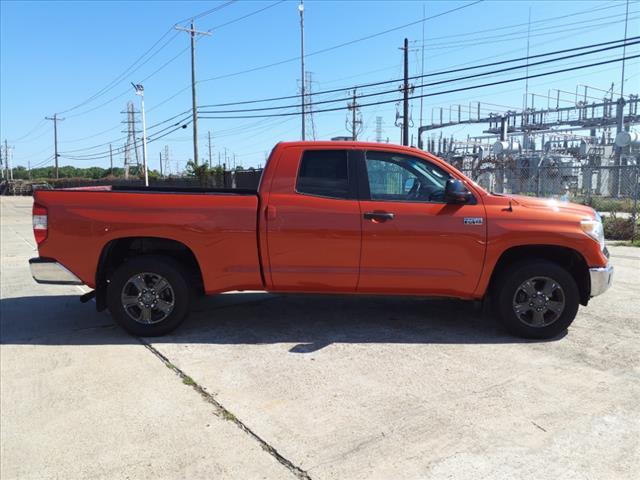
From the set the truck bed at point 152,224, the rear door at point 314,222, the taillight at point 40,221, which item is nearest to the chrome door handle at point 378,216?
the rear door at point 314,222

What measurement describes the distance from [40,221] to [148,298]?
1264mm

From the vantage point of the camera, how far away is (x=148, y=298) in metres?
5.09

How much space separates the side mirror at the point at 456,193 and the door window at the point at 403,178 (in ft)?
0.34

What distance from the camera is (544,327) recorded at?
502 cm

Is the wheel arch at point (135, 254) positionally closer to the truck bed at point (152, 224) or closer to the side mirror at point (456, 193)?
the truck bed at point (152, 224)

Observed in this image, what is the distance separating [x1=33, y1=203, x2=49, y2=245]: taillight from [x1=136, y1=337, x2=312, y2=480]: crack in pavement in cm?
146

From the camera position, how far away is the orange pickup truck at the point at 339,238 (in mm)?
4887

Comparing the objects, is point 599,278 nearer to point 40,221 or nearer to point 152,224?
point 152,224

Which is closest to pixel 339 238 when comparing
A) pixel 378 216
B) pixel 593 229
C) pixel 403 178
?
pixel 378 216

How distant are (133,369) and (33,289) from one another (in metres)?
4.13

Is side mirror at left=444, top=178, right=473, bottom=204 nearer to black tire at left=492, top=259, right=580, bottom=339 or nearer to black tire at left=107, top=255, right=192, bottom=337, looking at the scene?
black tire at left=492, top=259, right=580, bottom=339

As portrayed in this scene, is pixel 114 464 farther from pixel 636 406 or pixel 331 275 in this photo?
pixel 636 406

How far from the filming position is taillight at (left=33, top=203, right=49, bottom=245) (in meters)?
4.98

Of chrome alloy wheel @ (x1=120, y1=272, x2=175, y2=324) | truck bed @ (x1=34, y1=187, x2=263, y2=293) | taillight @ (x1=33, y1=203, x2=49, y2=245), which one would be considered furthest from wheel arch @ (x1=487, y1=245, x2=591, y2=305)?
taillight @ (x1=33, y1=203, x2=49, y2=245)
